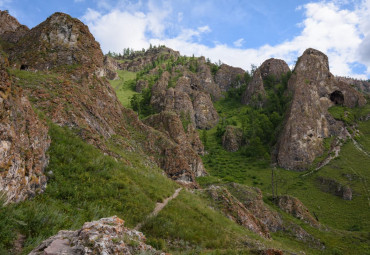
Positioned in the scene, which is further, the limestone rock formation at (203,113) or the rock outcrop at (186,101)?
the limestone rock formation at (203,113)

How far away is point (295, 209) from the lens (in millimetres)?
47562

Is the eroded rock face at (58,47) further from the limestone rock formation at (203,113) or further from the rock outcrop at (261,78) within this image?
the rock outcrop at (261,78)

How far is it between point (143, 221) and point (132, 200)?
180cm

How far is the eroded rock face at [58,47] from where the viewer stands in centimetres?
3197

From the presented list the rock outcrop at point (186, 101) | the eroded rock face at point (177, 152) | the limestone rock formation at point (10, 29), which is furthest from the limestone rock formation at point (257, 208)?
the rock outcrop at point (186, 101)

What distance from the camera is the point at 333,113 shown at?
114 meters

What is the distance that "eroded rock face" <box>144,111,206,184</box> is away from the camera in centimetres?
3891

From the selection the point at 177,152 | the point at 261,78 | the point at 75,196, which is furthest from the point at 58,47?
the point at 261,78

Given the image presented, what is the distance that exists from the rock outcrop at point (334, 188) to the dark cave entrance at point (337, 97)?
69.5 metres

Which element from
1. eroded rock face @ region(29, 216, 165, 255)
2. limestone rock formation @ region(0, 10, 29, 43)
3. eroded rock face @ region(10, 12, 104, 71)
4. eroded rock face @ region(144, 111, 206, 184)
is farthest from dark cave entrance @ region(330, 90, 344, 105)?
eroded rock face @ region(29, 216, 165, 255)

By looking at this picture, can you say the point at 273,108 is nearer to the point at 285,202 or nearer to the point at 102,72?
the point at 285,202

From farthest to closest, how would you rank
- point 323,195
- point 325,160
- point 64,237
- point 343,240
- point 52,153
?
1. point 325,160
2. point 323,195
3. point 343,240
4. point 52,153
5. point 64,237

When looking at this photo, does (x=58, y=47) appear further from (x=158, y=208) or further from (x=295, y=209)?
(x=295, y=209)

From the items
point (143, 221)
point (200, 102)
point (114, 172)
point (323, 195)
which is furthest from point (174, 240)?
point (200, 102)
